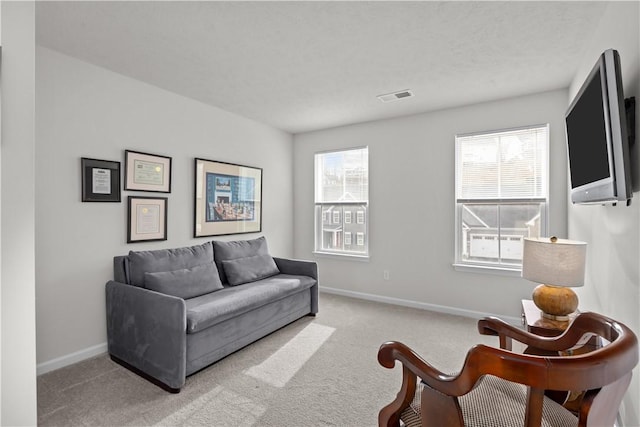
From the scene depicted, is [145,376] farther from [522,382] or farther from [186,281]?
[522,382]

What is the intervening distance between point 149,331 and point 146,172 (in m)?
1.56

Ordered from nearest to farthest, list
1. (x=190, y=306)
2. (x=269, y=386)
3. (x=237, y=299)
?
(x=269, y=386) → (x=190, y=306) → (x=237, y=299)

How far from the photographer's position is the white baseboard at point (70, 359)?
2429 mm

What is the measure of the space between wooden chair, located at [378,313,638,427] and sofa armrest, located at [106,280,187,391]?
154 cm

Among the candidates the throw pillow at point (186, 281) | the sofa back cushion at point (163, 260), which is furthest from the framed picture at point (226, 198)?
the throw pillow at point (186, 281)

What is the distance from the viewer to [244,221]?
13.9 ft

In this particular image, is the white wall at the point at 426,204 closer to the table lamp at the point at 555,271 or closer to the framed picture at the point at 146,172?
the table lamp at the point at 555,271

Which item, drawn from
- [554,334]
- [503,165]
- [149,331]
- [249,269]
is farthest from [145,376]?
[503,165]

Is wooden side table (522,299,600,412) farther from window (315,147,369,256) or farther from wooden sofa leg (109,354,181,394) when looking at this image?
window (315,147,369,256)

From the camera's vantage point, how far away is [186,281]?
2828 millimetres

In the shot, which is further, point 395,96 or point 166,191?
point 395,96

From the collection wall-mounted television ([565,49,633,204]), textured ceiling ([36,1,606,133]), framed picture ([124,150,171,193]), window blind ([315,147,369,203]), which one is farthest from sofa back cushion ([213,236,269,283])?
wall-mounted television ([565,49,633,204])

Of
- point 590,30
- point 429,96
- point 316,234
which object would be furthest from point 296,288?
point 590,30

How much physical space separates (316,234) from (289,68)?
2.72m
